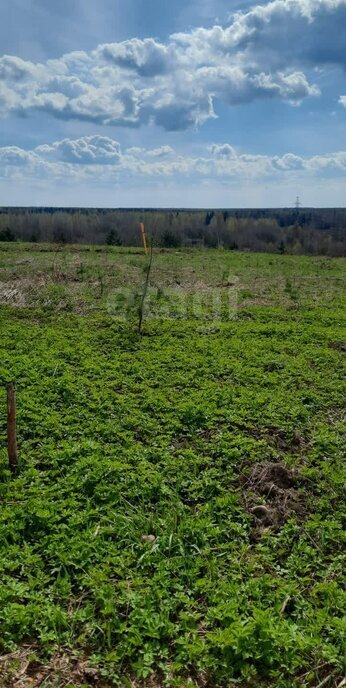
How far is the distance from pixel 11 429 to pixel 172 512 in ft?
4.70

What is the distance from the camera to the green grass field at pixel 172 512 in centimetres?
242

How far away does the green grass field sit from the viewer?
95.3 inches

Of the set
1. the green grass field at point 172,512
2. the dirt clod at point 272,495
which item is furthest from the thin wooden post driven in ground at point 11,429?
the dirt clod at point 272,495

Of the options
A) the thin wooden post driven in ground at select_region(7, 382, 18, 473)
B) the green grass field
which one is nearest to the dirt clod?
the green grass field

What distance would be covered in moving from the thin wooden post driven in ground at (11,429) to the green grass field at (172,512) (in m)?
0.09

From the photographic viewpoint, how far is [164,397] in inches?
212

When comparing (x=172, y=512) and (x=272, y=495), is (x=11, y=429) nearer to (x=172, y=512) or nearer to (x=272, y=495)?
(x=172, y=512)

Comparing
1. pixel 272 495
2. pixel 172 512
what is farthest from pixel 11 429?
pixel 272 495

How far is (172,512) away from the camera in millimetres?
3463

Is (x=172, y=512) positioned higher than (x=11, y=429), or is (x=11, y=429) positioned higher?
(x=11, y=429)

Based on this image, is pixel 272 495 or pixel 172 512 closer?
pixel 172 512

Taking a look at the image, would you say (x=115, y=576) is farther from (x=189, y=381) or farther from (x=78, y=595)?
(x=189, y=381)

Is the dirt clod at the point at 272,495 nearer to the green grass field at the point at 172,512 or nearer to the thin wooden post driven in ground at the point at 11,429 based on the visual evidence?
the green grass field at the point at 172,512

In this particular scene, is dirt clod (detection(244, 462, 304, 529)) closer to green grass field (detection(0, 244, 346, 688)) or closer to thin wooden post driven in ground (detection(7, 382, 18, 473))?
green grass field (detection(0, 244, 346, 688))
